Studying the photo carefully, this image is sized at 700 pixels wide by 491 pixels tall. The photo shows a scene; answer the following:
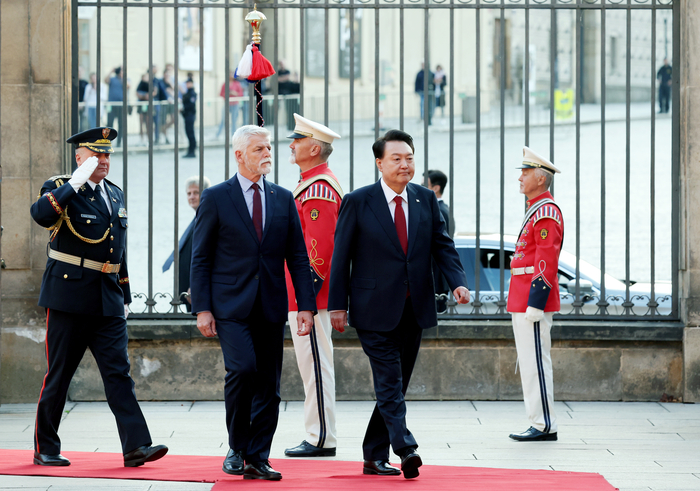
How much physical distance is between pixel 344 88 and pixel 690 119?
25.3 meters

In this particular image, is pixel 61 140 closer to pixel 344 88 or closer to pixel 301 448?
pixel 301 448

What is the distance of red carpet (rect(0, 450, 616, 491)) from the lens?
4715 millimetres

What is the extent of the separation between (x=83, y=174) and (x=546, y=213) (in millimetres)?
2836

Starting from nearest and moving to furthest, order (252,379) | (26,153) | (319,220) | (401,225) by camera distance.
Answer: (252,379)
(401,225)
(319,220)
(26,153)

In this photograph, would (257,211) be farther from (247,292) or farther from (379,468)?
(379,468)

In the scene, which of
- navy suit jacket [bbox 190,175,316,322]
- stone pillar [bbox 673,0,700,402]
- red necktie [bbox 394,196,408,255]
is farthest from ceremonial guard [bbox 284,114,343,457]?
stone pillar [bbox 673,0,700,402]

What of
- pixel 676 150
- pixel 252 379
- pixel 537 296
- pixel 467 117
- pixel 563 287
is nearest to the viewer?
pixel 252 379

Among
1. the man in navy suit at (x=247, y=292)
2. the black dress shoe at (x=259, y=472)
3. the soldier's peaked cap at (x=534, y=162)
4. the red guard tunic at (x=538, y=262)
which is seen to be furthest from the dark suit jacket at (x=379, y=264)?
the soldier's peaked cap at (x=534, y=162)

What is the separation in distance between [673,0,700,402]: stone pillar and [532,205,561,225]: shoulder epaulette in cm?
170

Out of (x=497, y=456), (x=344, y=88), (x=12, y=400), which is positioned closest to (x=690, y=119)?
(x=497, y=456)

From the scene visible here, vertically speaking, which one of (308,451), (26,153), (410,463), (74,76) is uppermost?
(74,76)

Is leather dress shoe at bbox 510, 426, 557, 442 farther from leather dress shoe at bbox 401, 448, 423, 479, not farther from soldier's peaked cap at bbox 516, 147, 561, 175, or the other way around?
soldier's peaked cap at bbox 516, 147, 561, 175

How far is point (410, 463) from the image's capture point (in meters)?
4.80

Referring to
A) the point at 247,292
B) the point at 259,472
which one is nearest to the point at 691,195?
the point at 247,292
